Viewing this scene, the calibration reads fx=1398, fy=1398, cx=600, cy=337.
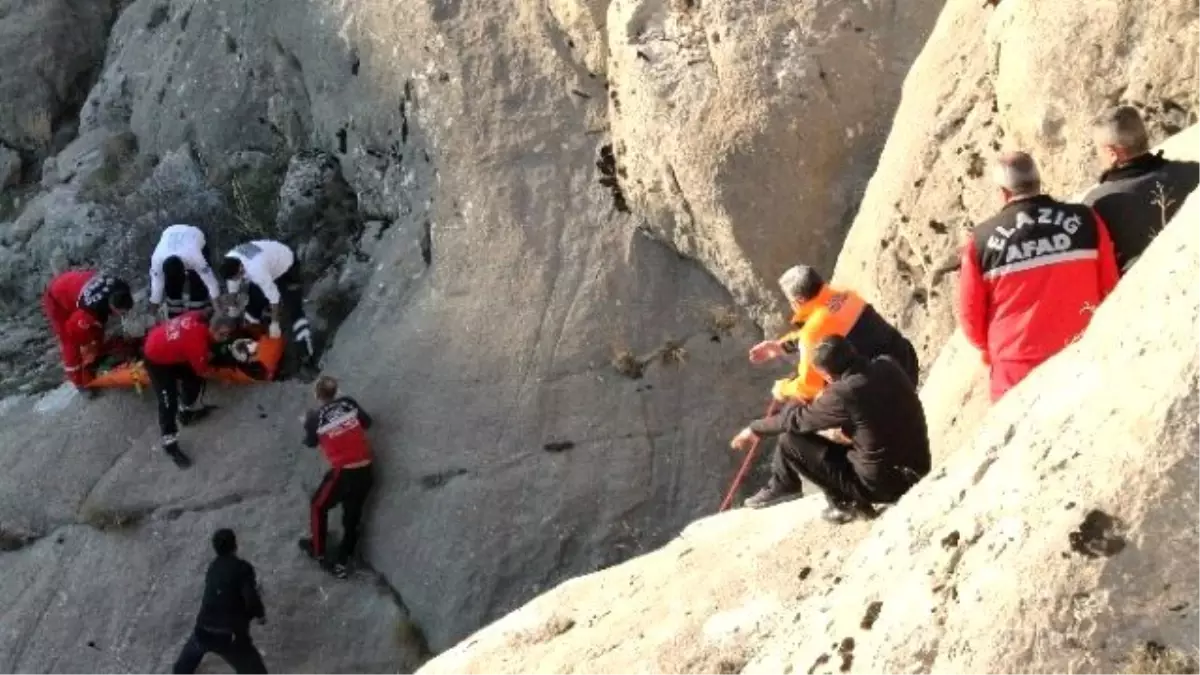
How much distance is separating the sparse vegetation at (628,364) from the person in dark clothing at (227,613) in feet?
11.0

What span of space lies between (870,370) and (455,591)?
5722 millimetres

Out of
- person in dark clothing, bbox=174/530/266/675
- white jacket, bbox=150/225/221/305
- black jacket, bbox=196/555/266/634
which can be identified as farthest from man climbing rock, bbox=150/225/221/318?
black jacket, bbox=196/555/266/634

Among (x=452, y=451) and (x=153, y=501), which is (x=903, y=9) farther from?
(x=153, y=501)

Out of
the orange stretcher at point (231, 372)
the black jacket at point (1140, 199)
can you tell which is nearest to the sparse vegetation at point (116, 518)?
the orange stretcher at point (231, 372)

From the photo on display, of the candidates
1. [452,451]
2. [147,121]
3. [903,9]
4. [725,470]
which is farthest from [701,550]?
[147,121]

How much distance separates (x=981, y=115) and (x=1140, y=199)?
2.75m

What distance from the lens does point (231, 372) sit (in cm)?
1236

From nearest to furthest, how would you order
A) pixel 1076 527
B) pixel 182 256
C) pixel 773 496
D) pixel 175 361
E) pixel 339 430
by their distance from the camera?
pixel 1076 527 → pixel 773 496 → pixel 339 430 → pixel 175 361 → pixel 182 256

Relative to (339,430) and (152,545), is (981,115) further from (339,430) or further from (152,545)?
(152,545)

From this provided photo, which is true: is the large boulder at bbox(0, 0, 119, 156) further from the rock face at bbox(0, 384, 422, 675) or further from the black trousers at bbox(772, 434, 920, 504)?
the black trousers at bbox(772, 434, 920, 504)

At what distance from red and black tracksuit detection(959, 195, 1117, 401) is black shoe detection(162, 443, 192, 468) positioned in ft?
25.8

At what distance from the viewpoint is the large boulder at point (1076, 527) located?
4.14 meters

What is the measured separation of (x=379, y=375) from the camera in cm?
1220

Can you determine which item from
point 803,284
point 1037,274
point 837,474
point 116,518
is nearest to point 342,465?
point 116,518
